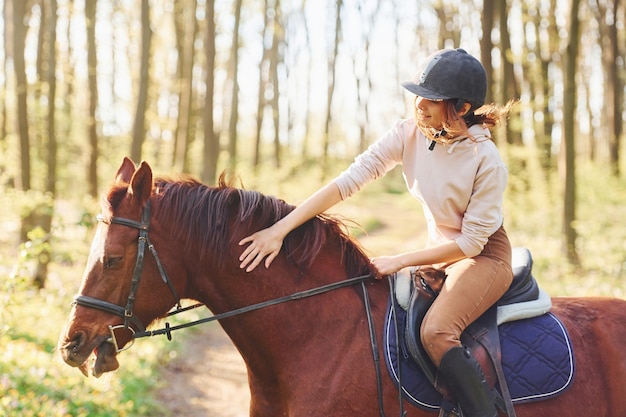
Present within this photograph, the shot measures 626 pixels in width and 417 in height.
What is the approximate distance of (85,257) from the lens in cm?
1070

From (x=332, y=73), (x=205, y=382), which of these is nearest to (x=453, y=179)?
(x=205, y=382)

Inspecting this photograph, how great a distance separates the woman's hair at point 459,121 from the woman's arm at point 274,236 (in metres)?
0.65

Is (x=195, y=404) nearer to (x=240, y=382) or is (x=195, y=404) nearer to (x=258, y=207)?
(x=240, y=382)

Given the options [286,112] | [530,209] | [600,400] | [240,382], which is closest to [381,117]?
[286,112]

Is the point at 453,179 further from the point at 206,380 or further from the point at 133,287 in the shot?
the point at 206,380

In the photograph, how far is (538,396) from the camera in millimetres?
2824

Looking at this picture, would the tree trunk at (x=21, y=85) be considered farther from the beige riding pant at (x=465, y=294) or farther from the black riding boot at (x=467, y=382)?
the black riding boot at (x=467, y=382)

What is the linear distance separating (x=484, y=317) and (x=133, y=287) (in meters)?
1.74

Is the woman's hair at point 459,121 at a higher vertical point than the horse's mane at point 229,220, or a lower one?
higher

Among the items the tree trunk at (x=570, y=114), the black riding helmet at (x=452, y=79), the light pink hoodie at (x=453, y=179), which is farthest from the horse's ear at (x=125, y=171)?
the tree trunk at (x=570, y=114)

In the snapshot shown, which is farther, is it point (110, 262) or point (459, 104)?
point (459, 104)

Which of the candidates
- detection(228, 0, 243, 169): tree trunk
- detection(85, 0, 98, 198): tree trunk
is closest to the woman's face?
detection(85, 0, 98, 198): tree trunk

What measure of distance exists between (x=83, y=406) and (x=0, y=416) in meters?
1.08

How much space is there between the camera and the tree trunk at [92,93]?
11747 mm
